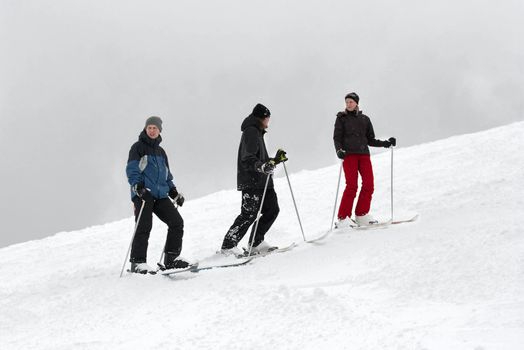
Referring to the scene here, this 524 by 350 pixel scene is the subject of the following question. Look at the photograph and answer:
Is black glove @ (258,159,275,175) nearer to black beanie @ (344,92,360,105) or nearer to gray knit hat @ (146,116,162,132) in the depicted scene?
gray knit hat @ (146,116,162,132)

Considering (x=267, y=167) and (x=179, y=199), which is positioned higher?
(x=267, y=167)

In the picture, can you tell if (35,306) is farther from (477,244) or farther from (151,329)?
(477,244)

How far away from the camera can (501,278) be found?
5.41m

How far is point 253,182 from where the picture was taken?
8.01 meters

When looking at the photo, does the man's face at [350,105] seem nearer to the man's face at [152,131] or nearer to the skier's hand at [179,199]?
the skier's hand at [179,199]

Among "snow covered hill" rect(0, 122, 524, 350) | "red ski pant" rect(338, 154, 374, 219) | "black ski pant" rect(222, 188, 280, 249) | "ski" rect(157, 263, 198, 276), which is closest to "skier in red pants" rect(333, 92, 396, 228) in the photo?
"red ski pant" rect(338, 154, 374, 219)

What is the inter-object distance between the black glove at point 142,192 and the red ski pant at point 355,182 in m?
2.97

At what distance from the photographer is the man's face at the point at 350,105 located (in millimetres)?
8836

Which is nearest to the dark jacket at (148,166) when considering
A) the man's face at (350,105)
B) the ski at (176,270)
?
the ski at (176,270)

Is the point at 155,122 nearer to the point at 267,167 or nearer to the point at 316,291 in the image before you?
the point at 267,167

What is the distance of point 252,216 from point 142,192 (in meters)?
1.58

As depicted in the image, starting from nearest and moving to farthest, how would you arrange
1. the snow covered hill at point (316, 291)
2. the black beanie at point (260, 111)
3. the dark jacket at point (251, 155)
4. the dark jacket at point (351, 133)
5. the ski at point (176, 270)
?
1. the snow covered hill at point (316, 291)
2. the ski at point (176, 270)
3. the dark jacket at point (251, 155)
4. the black beanie at point (260, 111)
5. the dark jacket at point (351, 133)

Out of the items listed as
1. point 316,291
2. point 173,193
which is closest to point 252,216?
point 173,193

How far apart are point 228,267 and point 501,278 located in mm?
3319
